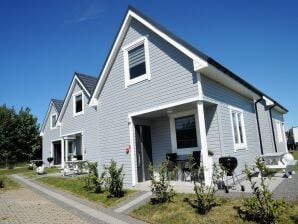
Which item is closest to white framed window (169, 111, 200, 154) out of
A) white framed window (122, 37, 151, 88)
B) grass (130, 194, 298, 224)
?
white framed window (122, 37, 151, 88)

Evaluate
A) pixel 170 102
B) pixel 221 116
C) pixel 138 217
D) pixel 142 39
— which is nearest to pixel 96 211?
pixel 138 217

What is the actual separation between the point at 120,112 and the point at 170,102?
3.27 meters

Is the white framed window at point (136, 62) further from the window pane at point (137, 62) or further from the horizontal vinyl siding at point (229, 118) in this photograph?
the horizontal vinyl siding at point (229, 118)

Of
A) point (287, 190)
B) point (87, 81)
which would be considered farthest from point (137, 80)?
point (87, 81)

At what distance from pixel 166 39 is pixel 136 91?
281 centimetres

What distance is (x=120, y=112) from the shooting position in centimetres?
1256

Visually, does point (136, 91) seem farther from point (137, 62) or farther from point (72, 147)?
point (72, 147)

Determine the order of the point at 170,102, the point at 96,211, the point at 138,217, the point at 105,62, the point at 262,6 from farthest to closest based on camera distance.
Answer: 1. the point at 105,62
2. the point at 262,6
3. the point at 170,102
4. the point at 96,211
5. the point at 138,217

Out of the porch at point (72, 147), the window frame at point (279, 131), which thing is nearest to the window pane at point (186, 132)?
the porch at point (72, 147)

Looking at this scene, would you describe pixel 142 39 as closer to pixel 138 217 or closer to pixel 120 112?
pixel 120 112

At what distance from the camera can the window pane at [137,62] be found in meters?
11.8

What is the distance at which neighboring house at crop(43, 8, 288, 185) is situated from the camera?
9922 mm

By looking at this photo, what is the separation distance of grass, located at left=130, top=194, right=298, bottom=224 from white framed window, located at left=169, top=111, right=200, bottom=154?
11.1 ft

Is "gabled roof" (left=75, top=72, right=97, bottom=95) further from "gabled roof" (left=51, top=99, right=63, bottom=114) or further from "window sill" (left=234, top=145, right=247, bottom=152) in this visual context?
"window sill" (left=234, top=145, right=247, bottom=152)
